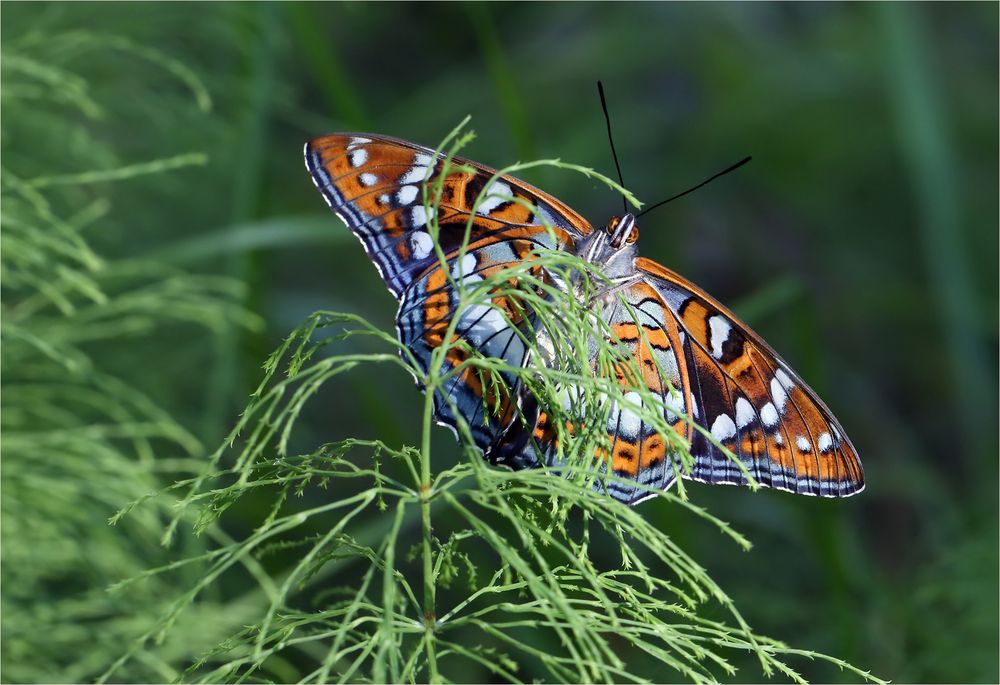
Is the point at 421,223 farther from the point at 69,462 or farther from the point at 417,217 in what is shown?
the point at 69,462

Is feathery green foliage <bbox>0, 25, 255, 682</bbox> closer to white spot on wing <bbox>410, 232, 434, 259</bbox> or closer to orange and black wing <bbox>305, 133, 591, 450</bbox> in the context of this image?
orange and black wing <bbox>305, 133, 591, 450</bbox>

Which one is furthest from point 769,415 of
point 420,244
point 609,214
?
point 609,214

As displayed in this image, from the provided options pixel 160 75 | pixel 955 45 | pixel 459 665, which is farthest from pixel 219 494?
pixel 955 45

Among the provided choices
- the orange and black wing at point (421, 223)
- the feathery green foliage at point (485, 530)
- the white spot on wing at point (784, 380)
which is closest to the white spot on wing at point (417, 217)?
the orange and black wing at point (421, 223)

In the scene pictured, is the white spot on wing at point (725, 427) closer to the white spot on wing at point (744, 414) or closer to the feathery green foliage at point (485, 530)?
the white spot on wing at point (744, 414)

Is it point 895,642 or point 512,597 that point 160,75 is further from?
point 895,642
